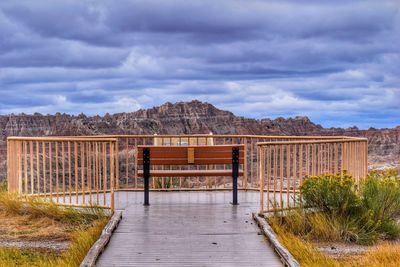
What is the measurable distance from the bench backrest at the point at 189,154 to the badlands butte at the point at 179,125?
6105 cm

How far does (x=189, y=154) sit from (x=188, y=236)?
315 centimetres

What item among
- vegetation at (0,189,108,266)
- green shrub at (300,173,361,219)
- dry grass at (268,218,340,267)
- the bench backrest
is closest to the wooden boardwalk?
dry grass at (268,218,340,267)

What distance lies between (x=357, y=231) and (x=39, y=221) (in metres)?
5.48

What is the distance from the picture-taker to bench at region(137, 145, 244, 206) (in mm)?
13086

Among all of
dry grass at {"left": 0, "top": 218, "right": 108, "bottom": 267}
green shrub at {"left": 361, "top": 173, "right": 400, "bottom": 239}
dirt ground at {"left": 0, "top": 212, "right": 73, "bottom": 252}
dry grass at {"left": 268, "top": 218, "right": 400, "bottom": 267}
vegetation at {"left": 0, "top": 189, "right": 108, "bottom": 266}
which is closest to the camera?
dry grass at {"left": 268, "top": 218, "right": 400, "bottom": 267}

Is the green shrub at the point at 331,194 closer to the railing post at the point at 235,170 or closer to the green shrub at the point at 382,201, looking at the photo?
the green shrub at the point at 382,201

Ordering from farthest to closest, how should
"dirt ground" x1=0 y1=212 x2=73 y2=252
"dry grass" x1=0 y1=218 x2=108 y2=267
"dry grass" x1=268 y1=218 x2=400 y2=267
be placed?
"dirt ground" x1=0 y1=212 x2=73 y2=252, "dry grass" x1=0 y1=218 x2=108 y2=267, "dry grass" x1=268 y1=218 x2=400 y2=267

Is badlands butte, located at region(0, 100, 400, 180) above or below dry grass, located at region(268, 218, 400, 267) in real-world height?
above

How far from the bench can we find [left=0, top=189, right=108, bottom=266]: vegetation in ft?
4.55

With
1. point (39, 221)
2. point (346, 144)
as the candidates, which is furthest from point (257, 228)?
point (39, 221)

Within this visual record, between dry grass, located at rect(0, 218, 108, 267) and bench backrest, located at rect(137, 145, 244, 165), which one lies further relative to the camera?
bench backrest, located at rect(137, 145, 244, 165)

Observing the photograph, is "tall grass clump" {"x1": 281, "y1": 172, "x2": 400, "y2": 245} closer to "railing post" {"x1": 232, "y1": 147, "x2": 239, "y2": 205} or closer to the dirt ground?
"railing post" {"x1": 232, "y1": 147, "x2": 239, "y2": 205}

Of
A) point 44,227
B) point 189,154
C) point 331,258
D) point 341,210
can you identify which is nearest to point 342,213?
point 341,210

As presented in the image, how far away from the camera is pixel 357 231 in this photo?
38.3 ft
